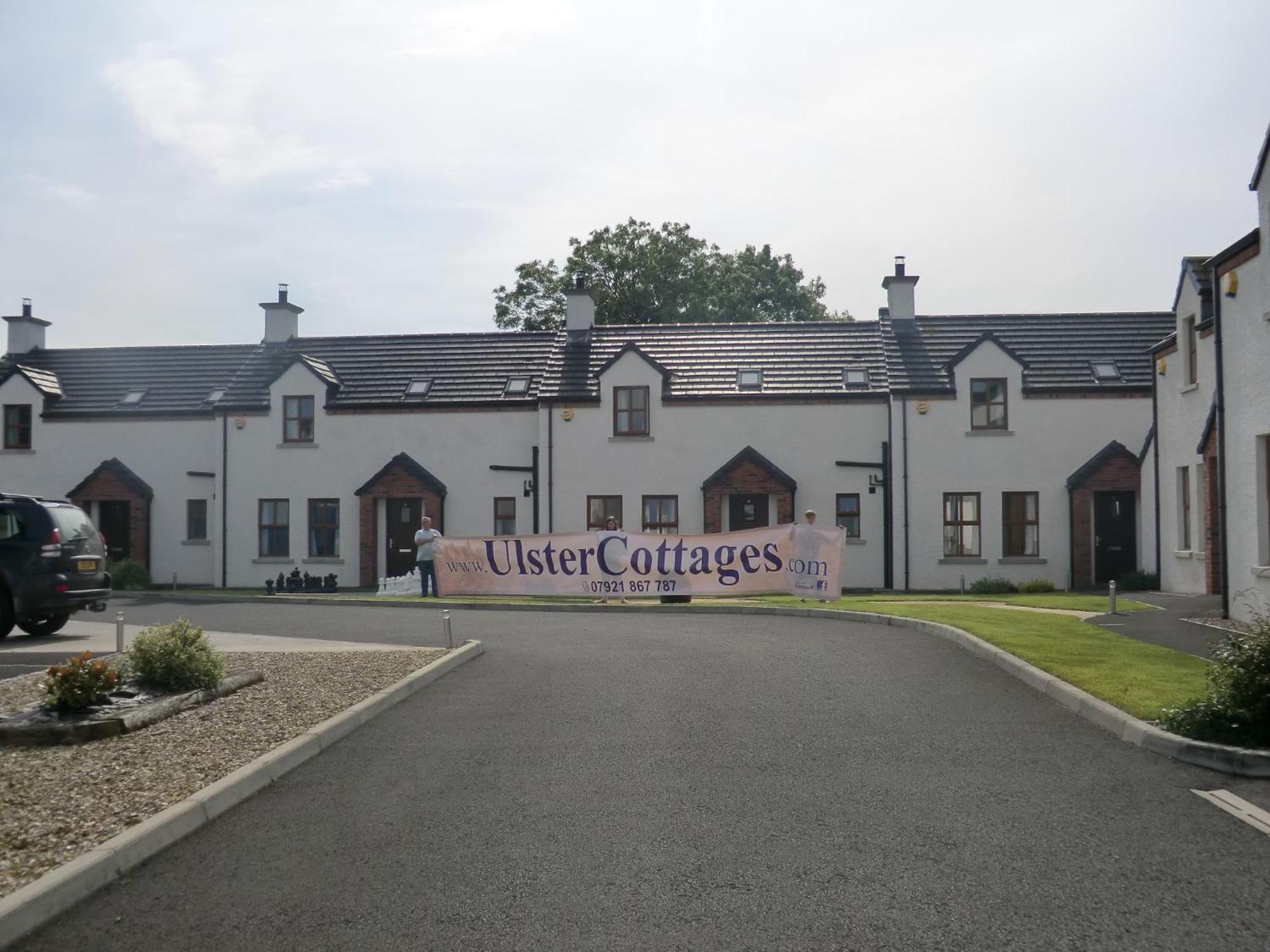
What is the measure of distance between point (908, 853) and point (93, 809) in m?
4.51

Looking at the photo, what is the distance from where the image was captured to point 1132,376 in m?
31.5

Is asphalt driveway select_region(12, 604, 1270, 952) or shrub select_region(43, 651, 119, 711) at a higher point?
shrub select_region(43, 651, 119, 711)

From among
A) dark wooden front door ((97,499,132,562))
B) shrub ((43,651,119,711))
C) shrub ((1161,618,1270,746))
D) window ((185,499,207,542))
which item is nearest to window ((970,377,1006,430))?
window ((185,499,207,542))

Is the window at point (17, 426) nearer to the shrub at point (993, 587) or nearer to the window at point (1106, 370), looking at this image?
the shrub at point (993, 587)

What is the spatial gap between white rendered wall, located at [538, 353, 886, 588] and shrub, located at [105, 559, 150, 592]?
10.9 meters

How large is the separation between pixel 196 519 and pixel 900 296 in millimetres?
21481

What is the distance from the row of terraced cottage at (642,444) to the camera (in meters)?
31.2

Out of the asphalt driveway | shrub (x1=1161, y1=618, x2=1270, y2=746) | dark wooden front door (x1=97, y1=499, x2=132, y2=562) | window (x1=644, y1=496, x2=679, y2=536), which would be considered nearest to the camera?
the asphalt driveway

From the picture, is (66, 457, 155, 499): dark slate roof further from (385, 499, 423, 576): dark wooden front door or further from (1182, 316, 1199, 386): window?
(1182, 316, 1199, 386): window

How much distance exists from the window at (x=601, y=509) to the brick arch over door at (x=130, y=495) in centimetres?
1313

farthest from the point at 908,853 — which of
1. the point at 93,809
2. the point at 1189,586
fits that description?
the point at 1189,586

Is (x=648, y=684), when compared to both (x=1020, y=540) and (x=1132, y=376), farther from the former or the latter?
(x=1132, y=376)

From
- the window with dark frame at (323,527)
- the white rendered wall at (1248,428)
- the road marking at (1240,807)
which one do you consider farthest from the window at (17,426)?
the road marking at (1240,807)

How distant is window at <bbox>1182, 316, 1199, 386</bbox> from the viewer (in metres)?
22.7
